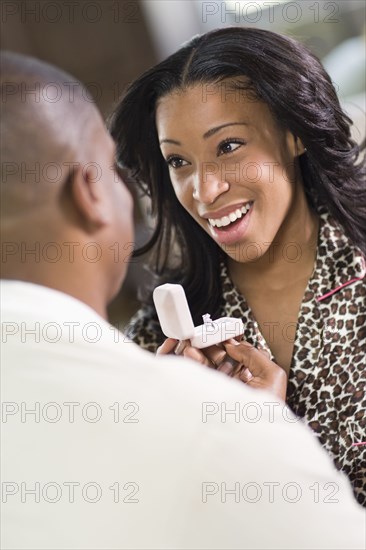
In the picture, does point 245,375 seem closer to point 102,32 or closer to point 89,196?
point 89,196

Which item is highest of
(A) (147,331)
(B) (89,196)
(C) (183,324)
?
(B) (89,196)

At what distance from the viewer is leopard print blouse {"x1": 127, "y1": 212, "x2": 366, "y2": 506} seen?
0.80m

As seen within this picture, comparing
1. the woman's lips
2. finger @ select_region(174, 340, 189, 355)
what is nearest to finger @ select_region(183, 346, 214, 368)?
finger @ select_region(174, 340, 189, 355)

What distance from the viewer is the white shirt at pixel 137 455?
0.59 meters

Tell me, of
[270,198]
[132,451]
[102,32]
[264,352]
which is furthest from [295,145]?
[102,32]

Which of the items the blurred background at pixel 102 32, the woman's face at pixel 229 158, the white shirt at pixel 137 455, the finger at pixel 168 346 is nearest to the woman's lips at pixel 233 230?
the woman's face at pixel 229 158

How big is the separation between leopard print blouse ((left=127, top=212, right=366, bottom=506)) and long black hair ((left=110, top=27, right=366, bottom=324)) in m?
0.02

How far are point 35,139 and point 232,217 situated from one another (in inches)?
7.3

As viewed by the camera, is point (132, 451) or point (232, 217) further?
point (232, 217)

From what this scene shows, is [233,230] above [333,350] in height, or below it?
above

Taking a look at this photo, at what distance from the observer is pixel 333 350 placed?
824mm

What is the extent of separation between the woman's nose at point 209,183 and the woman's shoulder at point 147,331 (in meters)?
0.17

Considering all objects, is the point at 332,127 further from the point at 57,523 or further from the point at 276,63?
the point at 57,523

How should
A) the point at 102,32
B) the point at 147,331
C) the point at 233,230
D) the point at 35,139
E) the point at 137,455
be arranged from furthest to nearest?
the point at 102,32 → the point at 147,331 → the point at 233,230 → the point at 35,139 → the point at 137,455
